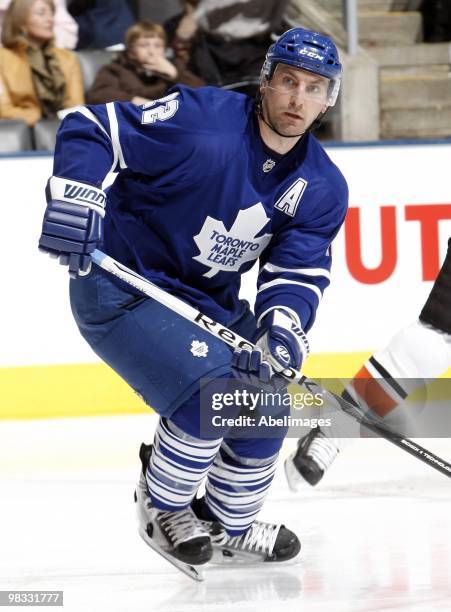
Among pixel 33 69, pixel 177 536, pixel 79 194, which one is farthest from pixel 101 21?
pixel 177 536

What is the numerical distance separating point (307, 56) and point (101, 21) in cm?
252

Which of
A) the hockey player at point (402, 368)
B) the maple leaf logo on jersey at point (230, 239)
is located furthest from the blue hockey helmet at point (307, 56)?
the hockey player at point (402, 368)

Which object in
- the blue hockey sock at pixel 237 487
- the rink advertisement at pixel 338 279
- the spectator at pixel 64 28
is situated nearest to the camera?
the blue hockey sock at pixel 237 487

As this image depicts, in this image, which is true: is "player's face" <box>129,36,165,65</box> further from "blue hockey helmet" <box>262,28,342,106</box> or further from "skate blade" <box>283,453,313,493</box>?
"blue hockey helmet" <box>262,28,342,106</box>

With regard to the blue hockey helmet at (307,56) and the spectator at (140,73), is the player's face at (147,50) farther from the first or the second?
the blue hockey helmet at (307,56)

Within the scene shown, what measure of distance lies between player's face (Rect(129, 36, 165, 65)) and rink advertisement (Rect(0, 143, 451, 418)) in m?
0.68

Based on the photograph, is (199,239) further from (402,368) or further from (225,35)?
(225,35)

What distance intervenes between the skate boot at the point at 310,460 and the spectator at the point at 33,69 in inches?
75.8

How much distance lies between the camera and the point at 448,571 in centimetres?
234

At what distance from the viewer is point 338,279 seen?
416cm

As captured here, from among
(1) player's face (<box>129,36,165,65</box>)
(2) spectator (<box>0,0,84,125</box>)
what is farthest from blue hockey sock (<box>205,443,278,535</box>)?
(1) player's face (<box>129,36,165,65</box>)

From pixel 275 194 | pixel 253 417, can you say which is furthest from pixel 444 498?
pixel 275 194

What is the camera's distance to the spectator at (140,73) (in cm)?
446

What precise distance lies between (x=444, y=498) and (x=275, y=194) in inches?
40.8
